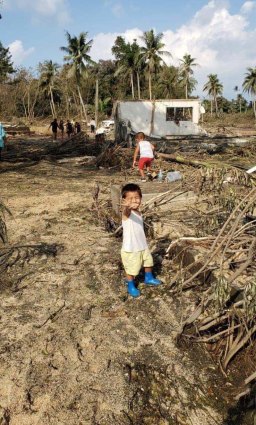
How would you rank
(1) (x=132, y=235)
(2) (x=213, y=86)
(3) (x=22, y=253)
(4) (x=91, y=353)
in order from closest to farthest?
(4) (x=91, y=353) → (1) (x=132, y=235) → (3) (x=22, y=253) → (2) (x=213, y=86)

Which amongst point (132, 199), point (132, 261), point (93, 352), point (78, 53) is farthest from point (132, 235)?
point (78, 53)

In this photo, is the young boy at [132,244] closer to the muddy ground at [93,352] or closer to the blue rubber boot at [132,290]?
the blue rubber boot at [132,290]

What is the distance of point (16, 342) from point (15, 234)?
295 cm

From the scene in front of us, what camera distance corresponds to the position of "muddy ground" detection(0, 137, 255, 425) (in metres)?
2.54

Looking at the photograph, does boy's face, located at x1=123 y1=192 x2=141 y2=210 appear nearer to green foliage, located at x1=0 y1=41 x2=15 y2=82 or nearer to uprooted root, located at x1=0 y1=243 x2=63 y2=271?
uprooted root, located at x1=0 y1=243 x2=63 y2=271

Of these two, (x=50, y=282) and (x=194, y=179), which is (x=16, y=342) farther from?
(x=194, y=179)

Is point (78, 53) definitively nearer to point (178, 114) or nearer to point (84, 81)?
point (84, 81)

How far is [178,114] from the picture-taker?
23297 millimetres

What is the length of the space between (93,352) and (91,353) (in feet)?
0.06

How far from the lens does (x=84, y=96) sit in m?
51.9

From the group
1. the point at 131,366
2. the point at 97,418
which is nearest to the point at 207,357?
the point at 131,366

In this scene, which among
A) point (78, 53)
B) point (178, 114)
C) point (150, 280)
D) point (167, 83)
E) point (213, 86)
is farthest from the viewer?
point (213, 86)

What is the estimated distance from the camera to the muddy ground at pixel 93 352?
8.33 feet

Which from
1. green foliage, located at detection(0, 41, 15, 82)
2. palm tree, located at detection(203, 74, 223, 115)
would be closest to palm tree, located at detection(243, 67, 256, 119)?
palm tree, located at detection(203, 74, 223, 115)
